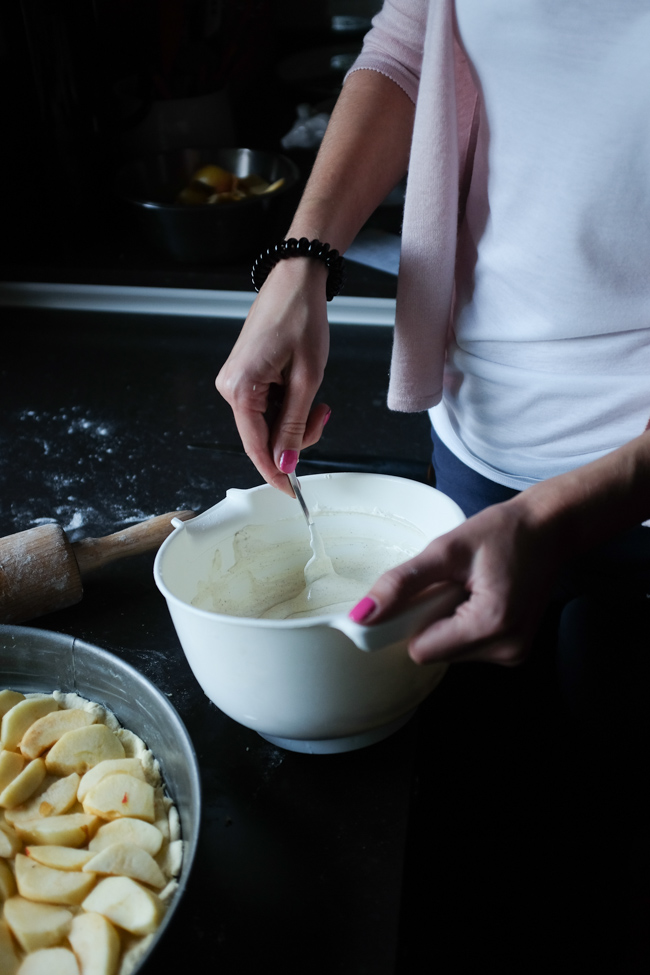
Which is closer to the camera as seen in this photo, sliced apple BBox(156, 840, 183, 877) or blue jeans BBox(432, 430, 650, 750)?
sliced apple BBox(156, 840, 183, 877)

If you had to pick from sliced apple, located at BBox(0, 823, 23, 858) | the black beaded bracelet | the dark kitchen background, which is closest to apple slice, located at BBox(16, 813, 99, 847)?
sliced apple, located at BBox(0, 823, 23, 858)

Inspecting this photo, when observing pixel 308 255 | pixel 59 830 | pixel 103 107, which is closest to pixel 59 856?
pixel 59 830

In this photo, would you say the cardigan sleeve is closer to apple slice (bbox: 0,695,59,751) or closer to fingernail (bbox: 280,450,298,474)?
fingernail (bbox: 280,450,298,474)

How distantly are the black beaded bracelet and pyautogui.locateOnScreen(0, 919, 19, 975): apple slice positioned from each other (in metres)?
0.57

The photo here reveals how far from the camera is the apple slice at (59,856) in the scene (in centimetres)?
55

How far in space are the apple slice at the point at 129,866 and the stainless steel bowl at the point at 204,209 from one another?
111cm

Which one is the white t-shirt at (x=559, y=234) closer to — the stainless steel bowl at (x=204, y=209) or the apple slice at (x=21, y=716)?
the apple slice at (x=21, y=716)

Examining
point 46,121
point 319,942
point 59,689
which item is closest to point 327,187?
point 59,689

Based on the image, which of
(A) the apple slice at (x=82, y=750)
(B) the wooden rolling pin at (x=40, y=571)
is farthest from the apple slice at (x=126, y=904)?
(B) the wooden rolling pin at (x=40, y=571)

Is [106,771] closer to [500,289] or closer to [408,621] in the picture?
[408,621]

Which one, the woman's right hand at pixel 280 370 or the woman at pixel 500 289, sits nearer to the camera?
the woman at pixel 500 289

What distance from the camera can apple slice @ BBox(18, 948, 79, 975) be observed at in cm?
49

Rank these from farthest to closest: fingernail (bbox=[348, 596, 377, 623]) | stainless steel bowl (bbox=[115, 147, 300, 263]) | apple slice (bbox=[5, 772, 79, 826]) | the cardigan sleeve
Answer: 1. stainless steel bowl (bbox=[115, 147, 300, 263])
2. the cardigan sleeve
3. apple slice (bbox=[5, 772, 79, 826])
4. fingernail (bbox=[348, 596, 377, 623])

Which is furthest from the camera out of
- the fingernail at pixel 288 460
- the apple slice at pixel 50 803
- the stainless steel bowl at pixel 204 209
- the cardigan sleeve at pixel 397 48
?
the stainless steel bowl at pixel 204 209
